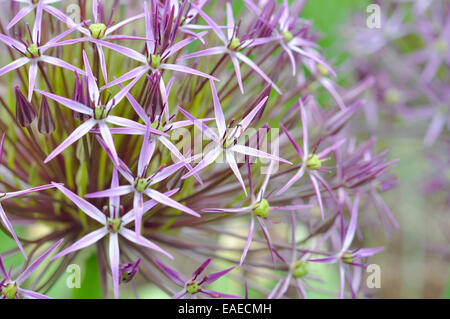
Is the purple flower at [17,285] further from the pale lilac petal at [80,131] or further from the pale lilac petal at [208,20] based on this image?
the pale lilac petal at [208,20]

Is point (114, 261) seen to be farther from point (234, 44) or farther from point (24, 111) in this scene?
point (234, 44)

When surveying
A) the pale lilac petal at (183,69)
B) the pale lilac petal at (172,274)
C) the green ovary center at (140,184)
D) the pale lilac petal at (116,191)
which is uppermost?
the pale lilac petal at (183,69)

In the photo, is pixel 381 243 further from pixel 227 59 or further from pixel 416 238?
pixel 227 59

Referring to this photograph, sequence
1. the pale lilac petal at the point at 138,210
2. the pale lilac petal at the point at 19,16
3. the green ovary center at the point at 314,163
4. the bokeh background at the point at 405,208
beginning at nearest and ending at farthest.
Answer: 1. the pale lilac petal at the point at 138,210
2. the pale lilac petal at the point at 19,16
3. the green ovary center at the point at 314,163
4. the bokeh background at the point at 405,208

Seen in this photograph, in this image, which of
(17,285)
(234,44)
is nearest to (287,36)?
(234,44)

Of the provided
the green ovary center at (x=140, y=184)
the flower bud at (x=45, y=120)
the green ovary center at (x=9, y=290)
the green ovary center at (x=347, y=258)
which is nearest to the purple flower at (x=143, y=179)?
the green ovary center at (x=140, y=184)

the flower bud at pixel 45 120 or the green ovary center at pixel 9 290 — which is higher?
the flower bud at pixel 45 120

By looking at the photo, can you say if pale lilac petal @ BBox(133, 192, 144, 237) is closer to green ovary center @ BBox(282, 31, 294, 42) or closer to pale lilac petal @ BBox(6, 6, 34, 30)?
pale lilac petal @ BBox(6, 6, 34, 30)
